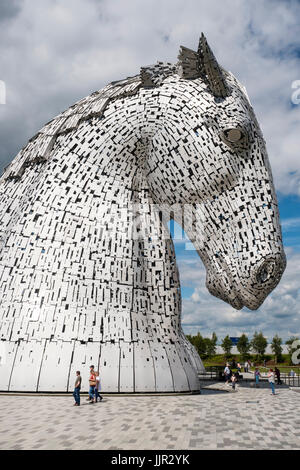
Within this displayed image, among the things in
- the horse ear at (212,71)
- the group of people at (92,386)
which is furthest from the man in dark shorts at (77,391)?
the horse ear at (212,71)

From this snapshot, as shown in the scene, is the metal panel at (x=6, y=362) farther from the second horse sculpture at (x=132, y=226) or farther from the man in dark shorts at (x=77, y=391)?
the man in dark shorts at (x=77, y=391)

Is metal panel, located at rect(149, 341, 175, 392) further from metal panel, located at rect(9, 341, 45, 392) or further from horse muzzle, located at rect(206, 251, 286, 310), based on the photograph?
metal panel, located at rect(9, 341, 45, 392)

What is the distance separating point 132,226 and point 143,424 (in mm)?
3759

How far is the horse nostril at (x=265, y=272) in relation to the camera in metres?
6.63

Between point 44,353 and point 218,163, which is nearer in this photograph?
point 44,353

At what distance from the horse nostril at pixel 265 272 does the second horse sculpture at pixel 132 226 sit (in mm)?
21

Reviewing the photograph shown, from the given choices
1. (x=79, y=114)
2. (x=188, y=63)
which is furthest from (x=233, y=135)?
(x=79, y=114)

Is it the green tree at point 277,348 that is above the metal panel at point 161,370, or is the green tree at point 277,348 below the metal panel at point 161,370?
above

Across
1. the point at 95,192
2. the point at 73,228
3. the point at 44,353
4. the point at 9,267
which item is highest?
the point at 95,192

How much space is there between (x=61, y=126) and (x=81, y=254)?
277 centimetres

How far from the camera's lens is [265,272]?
Answer: 670 centimetres
